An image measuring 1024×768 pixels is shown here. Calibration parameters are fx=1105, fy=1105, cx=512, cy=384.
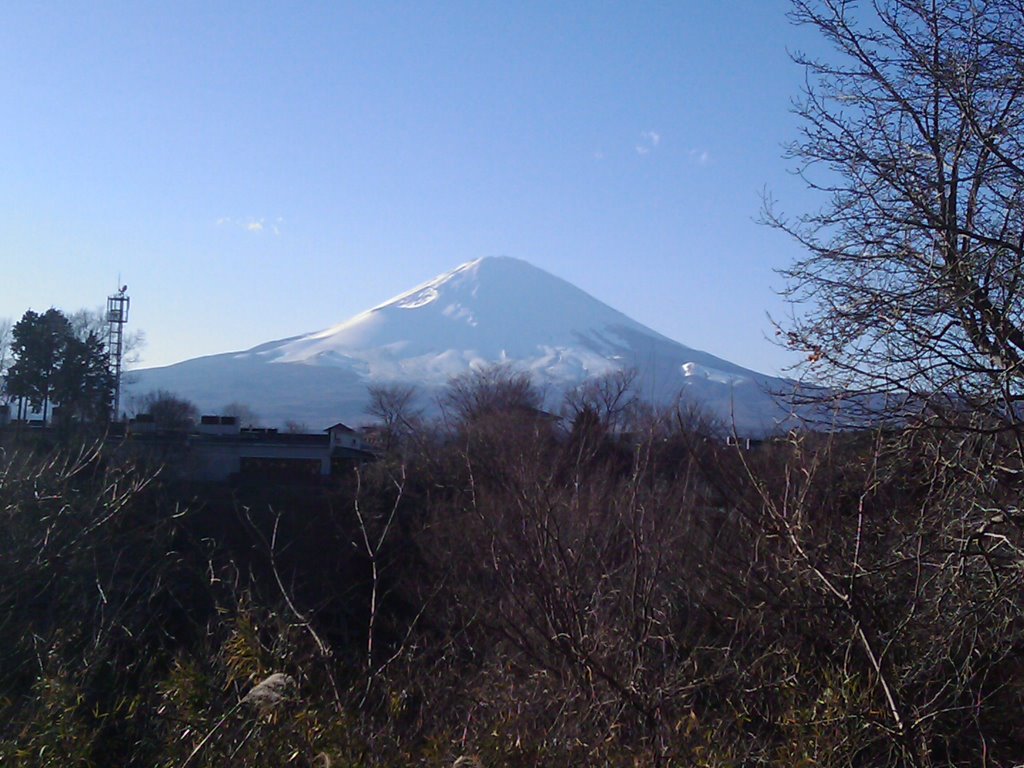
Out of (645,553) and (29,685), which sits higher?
(645,553)

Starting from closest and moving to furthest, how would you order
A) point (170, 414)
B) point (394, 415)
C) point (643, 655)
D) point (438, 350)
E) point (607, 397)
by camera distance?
point (643, 655)
point (607, 397)
point (170, 414)
point (394, 415)
point (438, 350)

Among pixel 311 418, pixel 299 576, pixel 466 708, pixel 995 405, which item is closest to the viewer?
pixel 995 405

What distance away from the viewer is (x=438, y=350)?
404 ft

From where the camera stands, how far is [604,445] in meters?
23.0

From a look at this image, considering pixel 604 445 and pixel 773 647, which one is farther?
pixel 604 445

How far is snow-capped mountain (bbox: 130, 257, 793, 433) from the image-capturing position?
105m

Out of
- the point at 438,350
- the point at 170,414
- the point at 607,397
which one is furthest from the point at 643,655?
the point at 438,350

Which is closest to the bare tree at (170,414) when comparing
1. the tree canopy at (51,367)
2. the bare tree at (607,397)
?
the tree canopy at (51,367)

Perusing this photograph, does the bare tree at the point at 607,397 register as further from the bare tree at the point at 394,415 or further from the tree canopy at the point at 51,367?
the tree canopy at the point at 51,367

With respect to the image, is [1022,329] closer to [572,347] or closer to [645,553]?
[645,553]

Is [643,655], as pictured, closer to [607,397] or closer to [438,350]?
[607,397]

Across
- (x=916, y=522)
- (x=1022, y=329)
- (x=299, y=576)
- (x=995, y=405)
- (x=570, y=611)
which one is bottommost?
(x=299, y=576)

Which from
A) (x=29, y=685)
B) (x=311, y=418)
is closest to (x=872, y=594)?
(x=29, y=685)

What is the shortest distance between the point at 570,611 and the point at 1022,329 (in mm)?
2706
